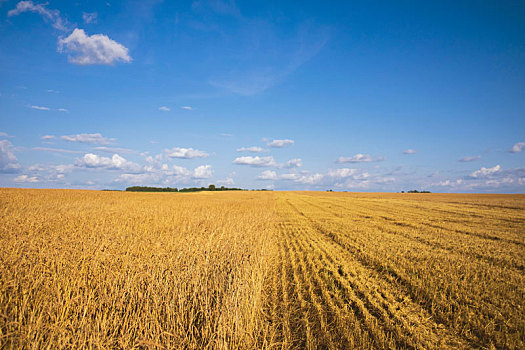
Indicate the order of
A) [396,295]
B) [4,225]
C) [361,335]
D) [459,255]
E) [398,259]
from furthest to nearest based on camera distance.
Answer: [4,225]
[459,255]
[398,259]
[396,295]
[361,335]

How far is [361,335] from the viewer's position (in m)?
3.86

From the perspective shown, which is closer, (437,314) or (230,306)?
(230,306)

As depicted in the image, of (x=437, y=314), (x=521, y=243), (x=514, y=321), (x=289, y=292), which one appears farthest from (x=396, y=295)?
(x=521, y=243)

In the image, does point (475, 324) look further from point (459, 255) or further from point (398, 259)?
point (459, 255)

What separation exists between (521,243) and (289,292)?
10.4 metres

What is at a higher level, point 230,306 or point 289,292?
point 230,306

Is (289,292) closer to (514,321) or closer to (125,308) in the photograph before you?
(125,308)

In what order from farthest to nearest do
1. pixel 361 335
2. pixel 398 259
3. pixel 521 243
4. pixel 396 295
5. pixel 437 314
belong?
pixel 521 243 < pixel 398 259 < pixel 396 295 < pixel 437 314 < pixel 361 335

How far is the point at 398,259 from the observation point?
7.73 meters

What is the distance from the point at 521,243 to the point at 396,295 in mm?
8560

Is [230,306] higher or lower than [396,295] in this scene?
higher

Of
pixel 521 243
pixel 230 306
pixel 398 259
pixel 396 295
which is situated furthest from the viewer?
pixel 521 243

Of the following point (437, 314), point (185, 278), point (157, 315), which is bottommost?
point (437, 314)

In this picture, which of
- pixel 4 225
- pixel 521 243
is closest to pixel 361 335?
pixel 521 243
